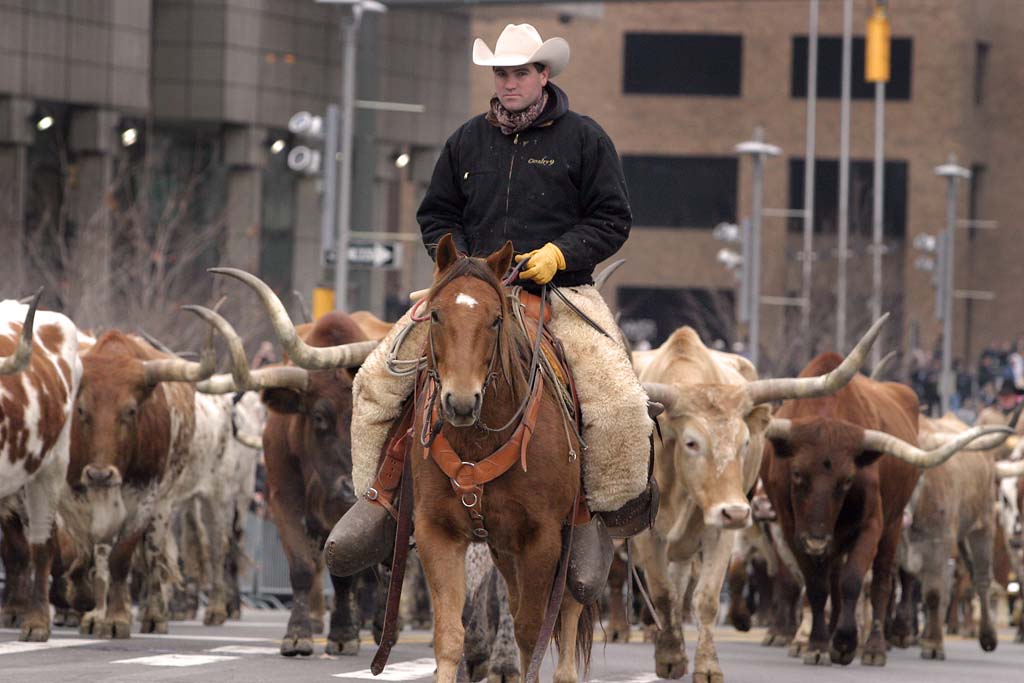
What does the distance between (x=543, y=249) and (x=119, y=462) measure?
5.57 metres

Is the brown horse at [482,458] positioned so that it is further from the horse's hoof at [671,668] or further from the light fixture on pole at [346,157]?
the light fixture on pole at [346,157]

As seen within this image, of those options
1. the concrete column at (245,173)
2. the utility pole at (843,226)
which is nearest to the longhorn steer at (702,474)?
the concrete column at (245,173)

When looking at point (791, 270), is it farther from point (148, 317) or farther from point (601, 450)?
point (601, 450)

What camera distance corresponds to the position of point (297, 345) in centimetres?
1351

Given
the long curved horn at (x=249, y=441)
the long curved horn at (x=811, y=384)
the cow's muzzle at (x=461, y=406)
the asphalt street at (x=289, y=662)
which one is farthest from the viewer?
the long curved horn at (x=249, y=441)

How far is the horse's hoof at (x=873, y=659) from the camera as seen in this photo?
15484 mm

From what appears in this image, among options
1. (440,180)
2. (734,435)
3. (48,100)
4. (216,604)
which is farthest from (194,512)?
(48,100)

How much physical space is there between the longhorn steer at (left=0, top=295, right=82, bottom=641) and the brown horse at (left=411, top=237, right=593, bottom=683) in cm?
478

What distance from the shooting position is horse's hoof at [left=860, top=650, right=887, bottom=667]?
50.8ft

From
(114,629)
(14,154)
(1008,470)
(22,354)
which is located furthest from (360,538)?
(14,154)

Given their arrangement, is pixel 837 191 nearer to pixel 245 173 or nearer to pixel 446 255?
pixel 245 173

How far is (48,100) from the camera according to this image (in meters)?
40.2

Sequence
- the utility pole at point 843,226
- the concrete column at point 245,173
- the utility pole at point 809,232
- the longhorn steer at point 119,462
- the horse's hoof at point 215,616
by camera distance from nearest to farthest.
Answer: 1. the longhorn steer at point 119,462
2. the horse's hoof at point 215,616
3. the concrete column at point 245,173
4. the utility pole at point 843,226
5. the utility pole at point 809,232

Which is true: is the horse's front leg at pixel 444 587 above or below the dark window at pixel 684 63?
below
